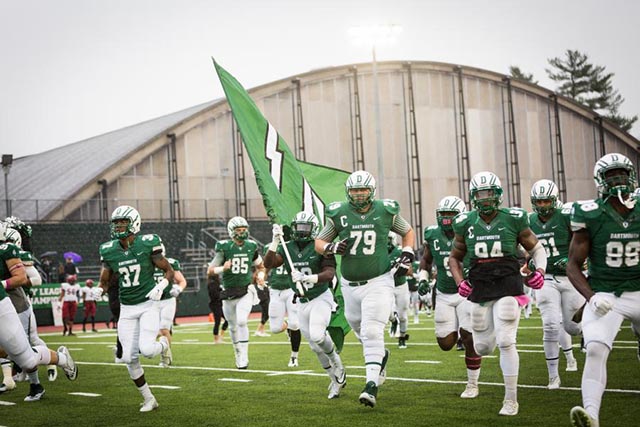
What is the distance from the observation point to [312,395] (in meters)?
10.3

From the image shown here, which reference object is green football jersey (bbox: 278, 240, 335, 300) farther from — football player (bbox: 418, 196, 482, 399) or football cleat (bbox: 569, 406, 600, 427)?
football cleat (bbox: 569, 406, 600, 427)

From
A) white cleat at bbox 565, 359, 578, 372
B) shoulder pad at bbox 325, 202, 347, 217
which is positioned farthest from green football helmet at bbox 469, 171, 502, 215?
white cleat at bbox 565, 359, 578, 372

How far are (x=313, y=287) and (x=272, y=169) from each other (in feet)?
5.37

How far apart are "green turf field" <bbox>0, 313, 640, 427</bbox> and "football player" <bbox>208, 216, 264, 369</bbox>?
469 mm

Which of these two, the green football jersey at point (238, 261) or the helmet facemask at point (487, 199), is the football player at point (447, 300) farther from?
the green football jersey at point (238, 261)

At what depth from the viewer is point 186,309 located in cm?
3203

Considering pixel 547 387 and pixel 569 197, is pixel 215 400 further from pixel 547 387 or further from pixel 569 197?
pixel 569 197

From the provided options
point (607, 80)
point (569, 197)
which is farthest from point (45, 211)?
point (607, 80)

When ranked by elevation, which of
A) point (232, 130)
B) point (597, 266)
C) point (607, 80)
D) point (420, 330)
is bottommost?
point (420, 330)

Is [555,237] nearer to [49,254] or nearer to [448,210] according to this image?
[448,210]

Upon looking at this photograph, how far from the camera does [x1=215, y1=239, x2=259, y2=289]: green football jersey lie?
47.1 feet

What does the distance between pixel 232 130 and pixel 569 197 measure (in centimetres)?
1879

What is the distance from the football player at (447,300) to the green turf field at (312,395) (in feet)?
1.12

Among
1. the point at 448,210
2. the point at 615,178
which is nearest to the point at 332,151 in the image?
the point at 448,210
